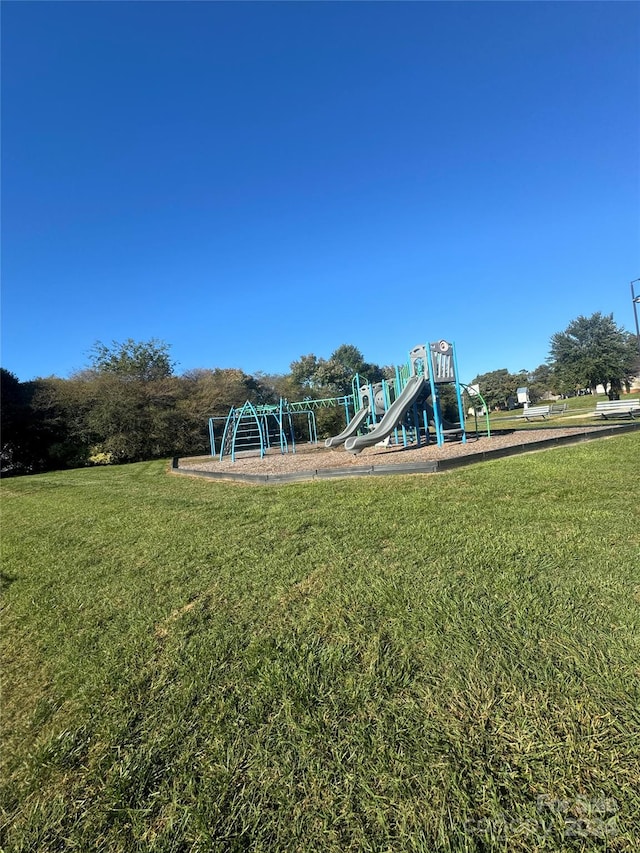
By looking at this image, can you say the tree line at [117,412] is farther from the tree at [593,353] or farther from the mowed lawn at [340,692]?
the mowed lawn at [340,692]

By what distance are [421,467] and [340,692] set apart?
4871 millimetres

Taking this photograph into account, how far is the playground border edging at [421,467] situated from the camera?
21.3 ft

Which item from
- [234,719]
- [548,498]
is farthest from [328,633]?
[548,498]

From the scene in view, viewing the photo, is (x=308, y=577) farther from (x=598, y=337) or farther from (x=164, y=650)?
(x=598, y=337)

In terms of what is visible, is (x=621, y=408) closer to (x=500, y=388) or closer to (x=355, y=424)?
(x=355, y=424)

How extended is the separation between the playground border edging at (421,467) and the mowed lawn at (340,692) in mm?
2654

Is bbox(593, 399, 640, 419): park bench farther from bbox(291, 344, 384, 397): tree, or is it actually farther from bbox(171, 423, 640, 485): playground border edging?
bbox(291, 344, 384, 397): tree

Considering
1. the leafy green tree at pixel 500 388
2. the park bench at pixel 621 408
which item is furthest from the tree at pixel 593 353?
the leafy green tree at pixel 500 388

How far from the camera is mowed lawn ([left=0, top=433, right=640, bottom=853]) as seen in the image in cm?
133

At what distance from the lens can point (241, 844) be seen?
4.25ft

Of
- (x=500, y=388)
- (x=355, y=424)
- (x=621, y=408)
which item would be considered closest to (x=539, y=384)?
(x=500, y=388)

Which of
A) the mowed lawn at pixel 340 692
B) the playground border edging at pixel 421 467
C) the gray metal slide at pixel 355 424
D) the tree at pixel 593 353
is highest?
the tree at pixel 593 353

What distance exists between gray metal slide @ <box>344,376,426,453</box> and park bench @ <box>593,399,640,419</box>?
8522 mm

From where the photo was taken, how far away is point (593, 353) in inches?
1132
